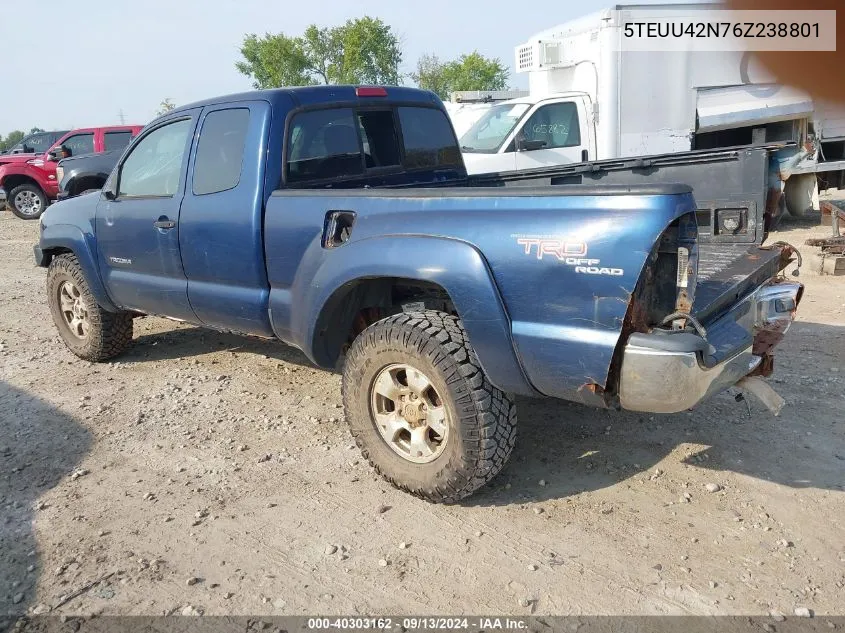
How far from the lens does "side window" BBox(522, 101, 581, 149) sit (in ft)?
30.8

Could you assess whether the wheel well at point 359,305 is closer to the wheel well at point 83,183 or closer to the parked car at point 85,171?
the parked car at point 85,171

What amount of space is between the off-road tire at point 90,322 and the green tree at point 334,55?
3212 centimetres

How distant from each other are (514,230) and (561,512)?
1.34 m

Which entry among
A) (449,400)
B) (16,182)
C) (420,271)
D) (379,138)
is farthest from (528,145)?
(16,182)

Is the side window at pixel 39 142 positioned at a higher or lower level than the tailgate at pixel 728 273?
higher

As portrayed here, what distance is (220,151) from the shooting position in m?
4.30

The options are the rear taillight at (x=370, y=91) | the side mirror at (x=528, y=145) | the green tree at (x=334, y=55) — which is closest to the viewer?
the rear taillight at (x=370, y=91)

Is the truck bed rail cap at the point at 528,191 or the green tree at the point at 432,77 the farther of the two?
the green tree at the point at 432,77

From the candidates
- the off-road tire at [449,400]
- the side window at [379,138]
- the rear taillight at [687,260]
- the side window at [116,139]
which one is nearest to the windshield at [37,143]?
the side window at [116,139]

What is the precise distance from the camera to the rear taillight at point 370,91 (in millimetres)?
4555

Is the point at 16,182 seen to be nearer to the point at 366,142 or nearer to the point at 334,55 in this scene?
the point at 366,142

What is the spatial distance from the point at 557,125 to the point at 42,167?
1195 cm

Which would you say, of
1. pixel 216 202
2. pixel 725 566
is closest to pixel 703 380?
pixel 725 566

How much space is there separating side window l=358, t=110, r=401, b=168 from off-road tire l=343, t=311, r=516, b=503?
1550 mm
